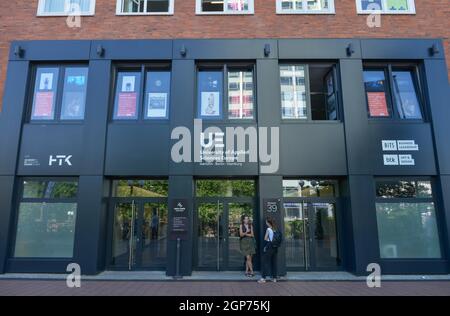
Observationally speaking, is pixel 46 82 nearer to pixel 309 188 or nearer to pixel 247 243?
pixel 247 243

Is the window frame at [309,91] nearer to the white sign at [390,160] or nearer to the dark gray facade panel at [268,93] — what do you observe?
the dark gray facade panel at [268,93]

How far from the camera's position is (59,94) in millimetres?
10266

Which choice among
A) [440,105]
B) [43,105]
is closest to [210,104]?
[43,105]

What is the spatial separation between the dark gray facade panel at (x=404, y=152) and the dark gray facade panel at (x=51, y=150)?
9.17 meters

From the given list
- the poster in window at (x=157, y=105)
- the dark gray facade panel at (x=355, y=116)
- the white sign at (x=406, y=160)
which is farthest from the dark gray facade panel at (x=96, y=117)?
the white sign at (x=406, y=160)

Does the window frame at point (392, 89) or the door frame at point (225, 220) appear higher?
the window frame at point (392, 89)

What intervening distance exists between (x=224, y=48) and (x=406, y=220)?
26.2 ft

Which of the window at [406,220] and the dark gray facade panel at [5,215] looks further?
the window at [406,220]

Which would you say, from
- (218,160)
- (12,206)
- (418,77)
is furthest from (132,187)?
(418,77)

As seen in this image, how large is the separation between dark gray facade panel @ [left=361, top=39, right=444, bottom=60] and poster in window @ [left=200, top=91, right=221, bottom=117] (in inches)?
200

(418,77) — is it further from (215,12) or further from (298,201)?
(215,12)

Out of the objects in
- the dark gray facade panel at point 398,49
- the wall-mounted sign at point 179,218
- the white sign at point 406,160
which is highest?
the dark gray facade panel at point 398,49

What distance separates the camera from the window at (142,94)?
401 inches

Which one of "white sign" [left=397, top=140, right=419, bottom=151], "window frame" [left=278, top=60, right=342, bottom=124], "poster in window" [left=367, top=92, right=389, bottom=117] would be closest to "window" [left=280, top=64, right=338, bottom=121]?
"window frame" [left=278, top=60, right=342, bottom=124]
